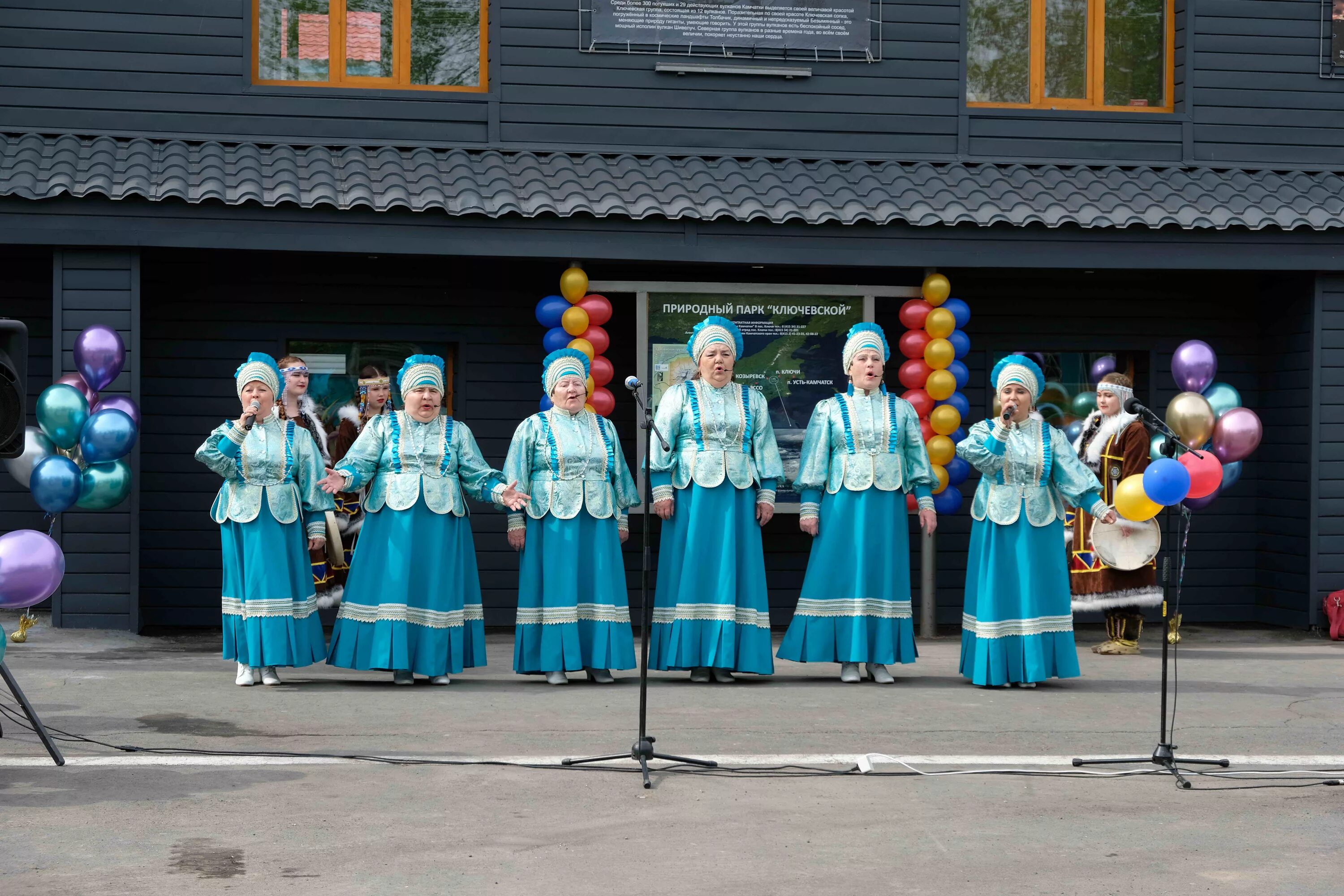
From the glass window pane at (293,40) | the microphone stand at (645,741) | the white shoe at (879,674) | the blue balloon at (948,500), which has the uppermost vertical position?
the glass window pane at (293,40)

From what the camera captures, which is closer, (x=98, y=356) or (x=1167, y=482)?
(x=1167, y=482)

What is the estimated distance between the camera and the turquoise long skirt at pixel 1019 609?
881cm

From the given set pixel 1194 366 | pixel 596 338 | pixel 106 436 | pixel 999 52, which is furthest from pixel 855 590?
pixel 999 52

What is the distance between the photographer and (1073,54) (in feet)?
41.7

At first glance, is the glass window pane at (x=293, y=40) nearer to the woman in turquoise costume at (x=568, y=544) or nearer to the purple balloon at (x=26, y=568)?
the woman in turquoise costume at (x=568, y=544)

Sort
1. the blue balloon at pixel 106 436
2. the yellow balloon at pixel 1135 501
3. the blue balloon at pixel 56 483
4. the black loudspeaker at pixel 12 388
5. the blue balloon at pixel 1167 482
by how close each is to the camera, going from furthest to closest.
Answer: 1. the blue balloon at pixel 106 436
2. the blue balloon at pixel 56 483
3. the yellow balloon at pixel 1135 501
4. the blue balloon at pixel 1167 482
5. the black loudspeaker at pixel 12 388

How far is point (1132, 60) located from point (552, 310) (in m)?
5.43

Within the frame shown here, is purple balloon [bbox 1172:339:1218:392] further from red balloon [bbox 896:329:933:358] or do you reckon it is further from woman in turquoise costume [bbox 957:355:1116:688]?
woman in turquoise costume [bbox 957:355:1116:688]

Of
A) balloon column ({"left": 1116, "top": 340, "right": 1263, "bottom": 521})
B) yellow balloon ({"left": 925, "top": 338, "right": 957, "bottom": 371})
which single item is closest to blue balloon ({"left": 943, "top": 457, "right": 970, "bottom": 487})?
yellow balloon ({"left": 925, "top": 338, "right": 957, "bottom": 371})

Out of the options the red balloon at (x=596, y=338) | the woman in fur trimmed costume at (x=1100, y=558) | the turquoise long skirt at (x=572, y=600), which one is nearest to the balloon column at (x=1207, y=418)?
the woman in fur trimmed costume at (x=1100, y=558)

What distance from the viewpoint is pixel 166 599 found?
36.9ft

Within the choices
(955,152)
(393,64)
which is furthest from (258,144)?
(955,152)

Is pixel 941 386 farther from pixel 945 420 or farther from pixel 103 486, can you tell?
pixel 103 486

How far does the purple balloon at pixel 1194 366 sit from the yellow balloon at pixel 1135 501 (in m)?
3.64
